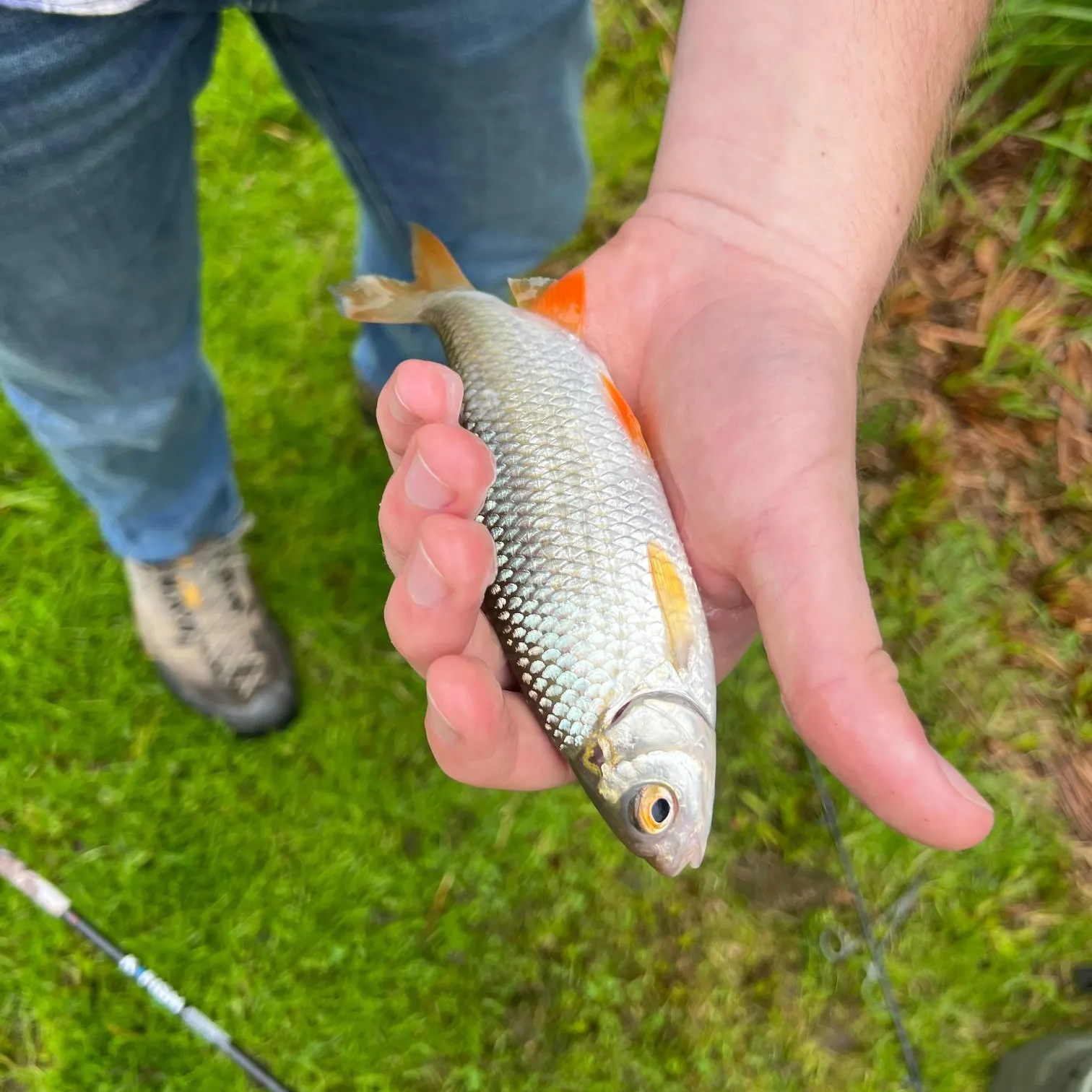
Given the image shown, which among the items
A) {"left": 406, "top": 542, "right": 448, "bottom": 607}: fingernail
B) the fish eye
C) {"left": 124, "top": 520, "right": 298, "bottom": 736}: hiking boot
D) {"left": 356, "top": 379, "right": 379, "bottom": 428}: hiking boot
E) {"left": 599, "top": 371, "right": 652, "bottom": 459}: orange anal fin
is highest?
{"left": 406, "top": 542, "right": 448, "bottom": 607}: fingernail

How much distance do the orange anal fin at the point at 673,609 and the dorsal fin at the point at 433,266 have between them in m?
0.87

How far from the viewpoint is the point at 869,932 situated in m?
2.57

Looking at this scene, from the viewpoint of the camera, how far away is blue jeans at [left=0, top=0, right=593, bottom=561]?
4.42ft

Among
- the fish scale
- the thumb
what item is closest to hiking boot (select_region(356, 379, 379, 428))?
the fish scale

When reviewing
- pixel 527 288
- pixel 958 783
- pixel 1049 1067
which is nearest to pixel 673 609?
pixel 958 783

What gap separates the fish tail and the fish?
43 cm

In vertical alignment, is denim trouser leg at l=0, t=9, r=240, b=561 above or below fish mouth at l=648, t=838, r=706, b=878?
above

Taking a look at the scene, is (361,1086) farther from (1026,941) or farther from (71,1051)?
(1026,941)

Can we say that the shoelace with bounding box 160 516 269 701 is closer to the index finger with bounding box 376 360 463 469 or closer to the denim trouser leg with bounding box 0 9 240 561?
the denim trouser leg with bounding box 0 9 240 561

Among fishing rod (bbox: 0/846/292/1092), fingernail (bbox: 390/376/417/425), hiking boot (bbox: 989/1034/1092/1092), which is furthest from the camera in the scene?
fishing rod (bbox: 0/846/292/1092)

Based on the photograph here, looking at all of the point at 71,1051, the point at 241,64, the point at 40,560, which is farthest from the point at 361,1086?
the point at 241,64

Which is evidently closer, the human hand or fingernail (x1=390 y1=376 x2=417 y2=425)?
the human hand

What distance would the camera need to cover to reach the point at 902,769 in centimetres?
125

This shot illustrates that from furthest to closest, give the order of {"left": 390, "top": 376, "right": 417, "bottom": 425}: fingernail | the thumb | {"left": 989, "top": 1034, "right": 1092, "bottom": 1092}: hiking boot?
{"left": 989, "top": 1034, "right": 1092, "bottom": 1092}: hiking boot → {"left": 390, "top": 376, "right": 417, "bottom": 425}: fingernail → the thumb
